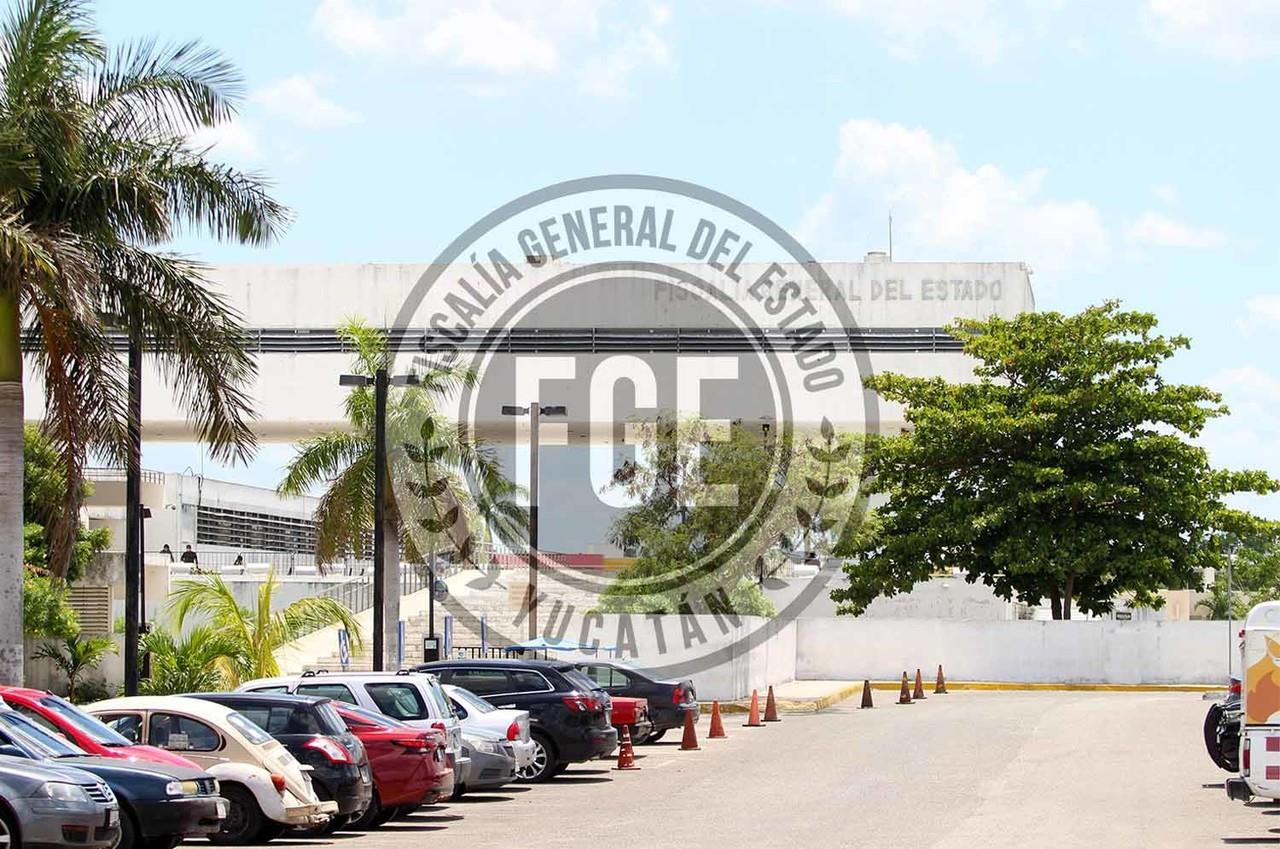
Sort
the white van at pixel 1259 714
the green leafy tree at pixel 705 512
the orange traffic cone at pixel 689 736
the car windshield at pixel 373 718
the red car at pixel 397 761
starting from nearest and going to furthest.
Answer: the white van at pixel 1259 714 → the red car at pixel 397 761 → the car windshield at pixel 373 718 → the orange traffic cone at pixel 689 736 → the green leafy tree at pixel 705 512

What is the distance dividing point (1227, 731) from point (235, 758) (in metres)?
11.5

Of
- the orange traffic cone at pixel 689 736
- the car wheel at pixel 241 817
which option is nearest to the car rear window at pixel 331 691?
the car wheel at pixel 241 817

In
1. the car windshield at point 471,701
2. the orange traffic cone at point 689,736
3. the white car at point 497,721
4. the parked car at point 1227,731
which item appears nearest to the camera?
the parked car at point 1227,731

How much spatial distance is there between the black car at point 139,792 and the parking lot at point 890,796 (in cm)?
267

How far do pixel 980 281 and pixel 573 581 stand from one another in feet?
54.3

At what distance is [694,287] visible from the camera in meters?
57.9

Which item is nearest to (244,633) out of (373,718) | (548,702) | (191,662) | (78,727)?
(191,662)

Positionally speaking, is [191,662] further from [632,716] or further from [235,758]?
[235,758]

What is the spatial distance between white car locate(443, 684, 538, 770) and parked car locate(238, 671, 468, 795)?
159 centimetres

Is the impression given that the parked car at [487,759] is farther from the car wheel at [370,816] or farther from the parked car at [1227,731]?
the parked car at [1227,731]

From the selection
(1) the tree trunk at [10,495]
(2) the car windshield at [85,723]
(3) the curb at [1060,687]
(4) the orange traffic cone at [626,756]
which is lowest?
(3) the curb at [1060,687]

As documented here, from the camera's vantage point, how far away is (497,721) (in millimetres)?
21969

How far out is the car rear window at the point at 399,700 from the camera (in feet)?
65.3

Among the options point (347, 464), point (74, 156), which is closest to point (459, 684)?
point (74, 156)
